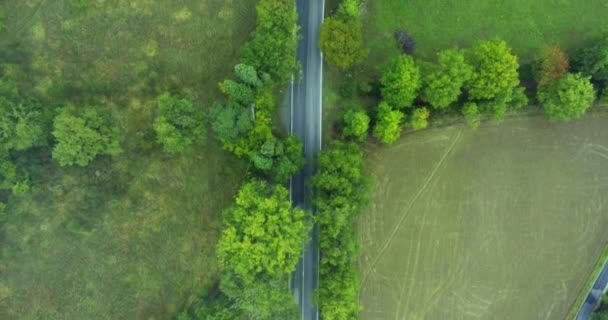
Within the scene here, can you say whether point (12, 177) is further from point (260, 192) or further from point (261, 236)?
point (261, 236)

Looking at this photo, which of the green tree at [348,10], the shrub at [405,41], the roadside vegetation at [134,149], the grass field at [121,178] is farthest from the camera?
the shrub at [405,41]

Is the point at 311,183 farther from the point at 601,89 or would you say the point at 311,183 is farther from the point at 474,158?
the point at 601,89

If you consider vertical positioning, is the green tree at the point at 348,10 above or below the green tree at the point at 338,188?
above

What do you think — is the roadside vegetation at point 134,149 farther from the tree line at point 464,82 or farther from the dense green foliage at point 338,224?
the tree line at point 464,82

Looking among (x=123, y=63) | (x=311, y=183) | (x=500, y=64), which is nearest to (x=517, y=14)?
(x=500, y=64)

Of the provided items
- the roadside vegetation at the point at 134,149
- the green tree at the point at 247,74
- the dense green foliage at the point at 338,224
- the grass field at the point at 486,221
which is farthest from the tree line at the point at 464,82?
the green tree at the point at 247,74

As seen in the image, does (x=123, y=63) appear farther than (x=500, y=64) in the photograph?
Yes

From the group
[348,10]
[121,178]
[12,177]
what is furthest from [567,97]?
[12,177]
